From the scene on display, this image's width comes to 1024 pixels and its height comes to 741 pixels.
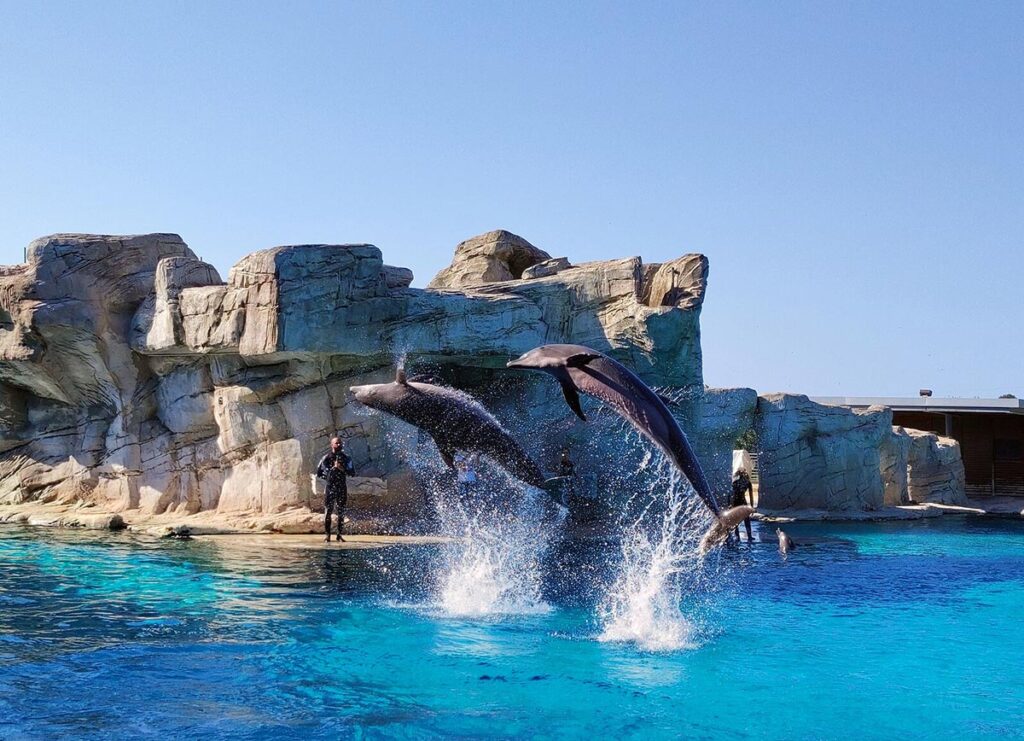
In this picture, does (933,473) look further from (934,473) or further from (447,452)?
(447,452)

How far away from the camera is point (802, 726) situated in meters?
5.29

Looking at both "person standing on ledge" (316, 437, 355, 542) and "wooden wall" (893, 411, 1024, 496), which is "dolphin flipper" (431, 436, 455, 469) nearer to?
"person standing on ledge" (316, 437, 355, 542)

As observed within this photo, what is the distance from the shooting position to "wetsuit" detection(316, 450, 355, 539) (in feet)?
37.1

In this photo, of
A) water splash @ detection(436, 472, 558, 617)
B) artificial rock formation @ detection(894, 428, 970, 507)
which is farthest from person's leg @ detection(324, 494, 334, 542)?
artificial rock formation @ detection(894, 428, 970, 507)

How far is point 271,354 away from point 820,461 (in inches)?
396

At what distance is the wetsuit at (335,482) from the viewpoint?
37.1ft

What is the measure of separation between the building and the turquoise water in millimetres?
12974

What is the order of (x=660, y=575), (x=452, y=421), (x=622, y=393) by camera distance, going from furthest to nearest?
1. (x=660, y=575)
2. (x=452, y=421)
3. (x=622, y=393)

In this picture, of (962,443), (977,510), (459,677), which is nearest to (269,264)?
(459,677)

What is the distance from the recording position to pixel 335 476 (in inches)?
451

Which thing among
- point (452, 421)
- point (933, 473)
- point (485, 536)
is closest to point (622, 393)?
point (452, 421)

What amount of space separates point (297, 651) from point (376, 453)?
708 cm

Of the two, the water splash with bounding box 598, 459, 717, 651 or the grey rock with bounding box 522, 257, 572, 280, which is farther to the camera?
the grey rock with bounding box 522, 257, 572, 280

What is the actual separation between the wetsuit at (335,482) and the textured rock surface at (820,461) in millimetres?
8529
